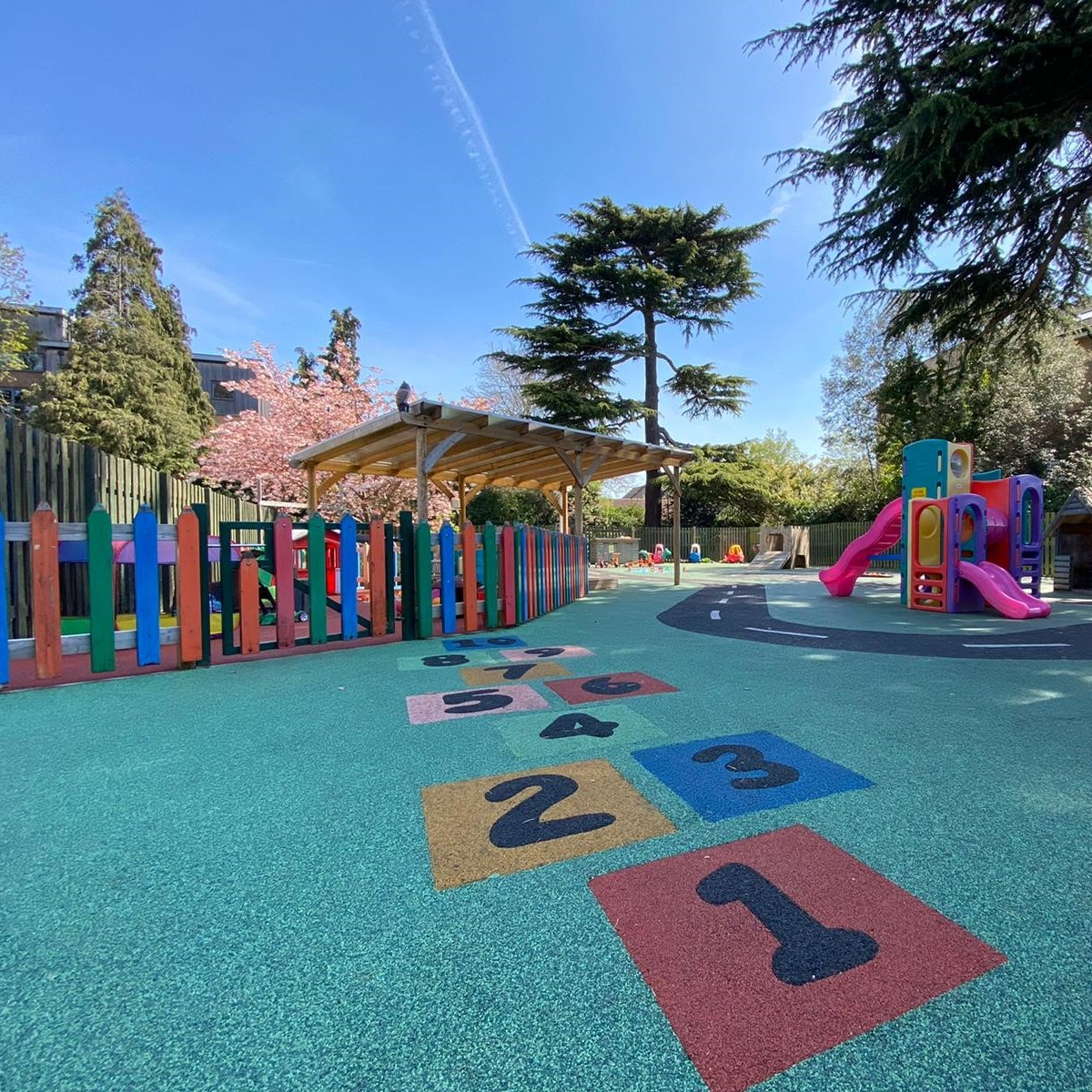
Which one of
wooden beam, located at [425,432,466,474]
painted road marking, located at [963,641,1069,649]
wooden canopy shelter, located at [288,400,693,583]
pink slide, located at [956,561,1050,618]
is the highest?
wooden canopy shelter, located at [288,400,693,583]

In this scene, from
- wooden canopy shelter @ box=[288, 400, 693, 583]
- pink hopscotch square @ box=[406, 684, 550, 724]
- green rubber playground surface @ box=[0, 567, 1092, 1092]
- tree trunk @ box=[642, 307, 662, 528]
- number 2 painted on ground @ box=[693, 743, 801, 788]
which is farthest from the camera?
tree trunk @ box=[642, 307, 662, 528]

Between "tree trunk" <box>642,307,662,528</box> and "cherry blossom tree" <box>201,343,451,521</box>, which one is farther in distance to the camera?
"tree trunk" <box>642,307,662,528</box>

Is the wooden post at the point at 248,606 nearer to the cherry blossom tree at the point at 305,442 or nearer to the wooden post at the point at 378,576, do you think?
the wooden post at the point at 378,576

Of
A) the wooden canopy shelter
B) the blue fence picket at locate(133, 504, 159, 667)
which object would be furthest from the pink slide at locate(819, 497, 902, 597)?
the blue fence picket at locate(133, 504, 159, 667)

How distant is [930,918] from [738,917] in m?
0.54

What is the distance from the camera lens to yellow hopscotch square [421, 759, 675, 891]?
6.41ft

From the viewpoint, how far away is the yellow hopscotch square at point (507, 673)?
4.51 meters

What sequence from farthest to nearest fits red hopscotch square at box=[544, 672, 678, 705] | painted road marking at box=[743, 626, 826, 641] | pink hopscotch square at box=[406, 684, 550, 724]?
painted road marking at box=[743, 626, 826, 641] < red hopscotch square at box=[544, 672, 678, 705] < pink hopscotch square at box=[406, 684, 550, 724]

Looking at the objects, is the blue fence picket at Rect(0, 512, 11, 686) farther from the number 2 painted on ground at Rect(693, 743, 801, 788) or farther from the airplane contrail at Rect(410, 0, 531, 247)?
the airplane contrail at Rect(410, 0, 531, 247)

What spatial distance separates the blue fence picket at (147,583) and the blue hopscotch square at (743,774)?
13.7 ft

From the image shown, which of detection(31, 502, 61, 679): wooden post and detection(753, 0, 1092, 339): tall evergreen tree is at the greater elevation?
detection(753, 0, 1092, 339): tall evergreen tree

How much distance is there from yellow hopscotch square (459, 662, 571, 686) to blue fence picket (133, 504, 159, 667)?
2.58 metres

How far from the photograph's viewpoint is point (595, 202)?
2459 centimetres

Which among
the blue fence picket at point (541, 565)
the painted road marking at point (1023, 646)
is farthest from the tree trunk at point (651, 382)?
the painted road marking at point (1023, 646)
